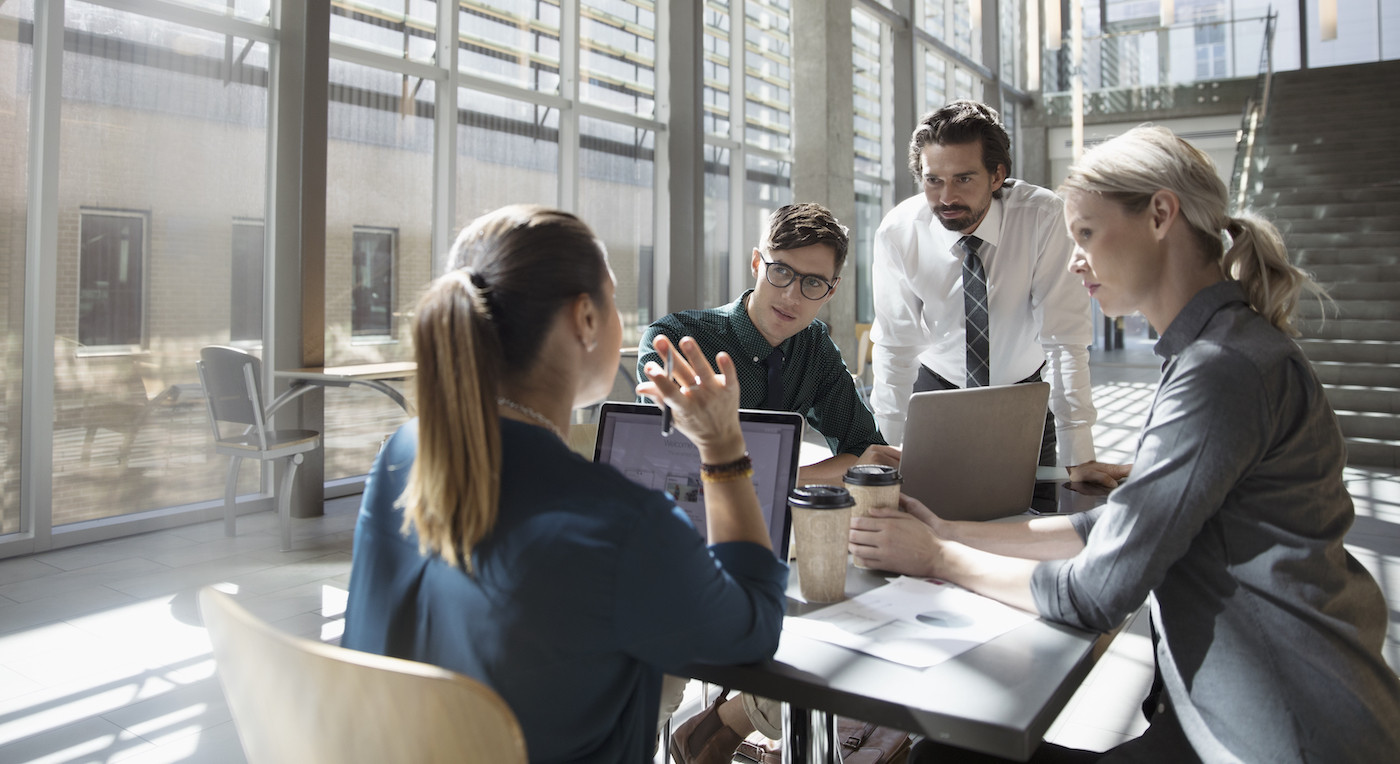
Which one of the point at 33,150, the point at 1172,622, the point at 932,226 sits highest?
the point at 33,150

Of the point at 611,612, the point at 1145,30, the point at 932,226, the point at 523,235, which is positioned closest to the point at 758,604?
the point at 611,612

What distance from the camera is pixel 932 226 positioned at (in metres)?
2.79

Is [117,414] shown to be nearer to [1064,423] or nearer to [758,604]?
[1064,423]

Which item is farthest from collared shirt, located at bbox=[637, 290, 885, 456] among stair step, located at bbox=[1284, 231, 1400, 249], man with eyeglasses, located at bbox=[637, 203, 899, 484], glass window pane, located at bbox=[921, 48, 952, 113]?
glass window pane, located at bbox=[921, 48, 952, 113]

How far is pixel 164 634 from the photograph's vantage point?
3365 mm

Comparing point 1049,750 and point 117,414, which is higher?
point 117,414

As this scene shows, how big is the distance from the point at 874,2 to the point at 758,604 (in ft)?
34.3

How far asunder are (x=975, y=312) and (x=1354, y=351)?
659cm

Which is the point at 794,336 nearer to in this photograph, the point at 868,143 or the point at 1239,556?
the point at 1239,556

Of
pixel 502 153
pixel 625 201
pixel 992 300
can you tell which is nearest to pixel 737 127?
pixel 625 201

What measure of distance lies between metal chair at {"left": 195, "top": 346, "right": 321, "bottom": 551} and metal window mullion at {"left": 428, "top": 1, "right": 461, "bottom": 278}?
1.70 metres

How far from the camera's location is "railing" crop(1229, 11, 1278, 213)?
10.4 meters

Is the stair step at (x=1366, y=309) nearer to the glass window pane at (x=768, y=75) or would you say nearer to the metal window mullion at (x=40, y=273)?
the glass window pane at (x=768, y=75)

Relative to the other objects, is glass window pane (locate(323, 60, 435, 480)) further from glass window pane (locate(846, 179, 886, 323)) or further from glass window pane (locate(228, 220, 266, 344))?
glass window pane (locate(846, 179, 886, 323))
